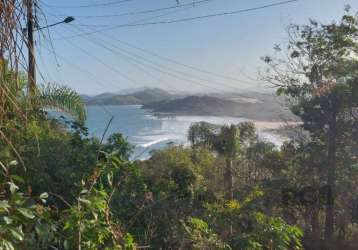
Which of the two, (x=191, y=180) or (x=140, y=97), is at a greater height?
(x=140, y=97)

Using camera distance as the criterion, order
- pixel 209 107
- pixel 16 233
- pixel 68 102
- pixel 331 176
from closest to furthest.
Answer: pixel 16 233
pixel 68 102
pixel 331 176
pixel 209 107

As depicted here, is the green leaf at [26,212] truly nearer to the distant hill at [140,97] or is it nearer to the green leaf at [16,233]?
the green leaf at [16,233]

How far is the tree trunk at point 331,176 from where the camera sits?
12.0 m

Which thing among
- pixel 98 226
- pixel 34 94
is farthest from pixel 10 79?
pixel 98 226

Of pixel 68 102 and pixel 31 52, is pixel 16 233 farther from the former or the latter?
pixel 68 102

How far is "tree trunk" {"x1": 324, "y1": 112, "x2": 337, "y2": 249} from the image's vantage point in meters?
12.0

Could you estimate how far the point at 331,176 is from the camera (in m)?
12.1

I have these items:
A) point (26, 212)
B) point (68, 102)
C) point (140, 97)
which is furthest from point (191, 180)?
point (140, 97)

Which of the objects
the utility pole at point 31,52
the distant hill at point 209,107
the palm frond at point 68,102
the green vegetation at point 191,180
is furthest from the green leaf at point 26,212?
the distant hill at point 209,107

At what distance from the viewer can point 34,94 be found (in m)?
1.27

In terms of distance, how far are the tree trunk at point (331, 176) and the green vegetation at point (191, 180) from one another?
0.03 meters

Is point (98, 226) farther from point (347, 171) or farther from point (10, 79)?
point (347, 171)

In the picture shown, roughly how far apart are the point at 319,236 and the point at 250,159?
6263mm

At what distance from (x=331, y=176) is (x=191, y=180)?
678cm
